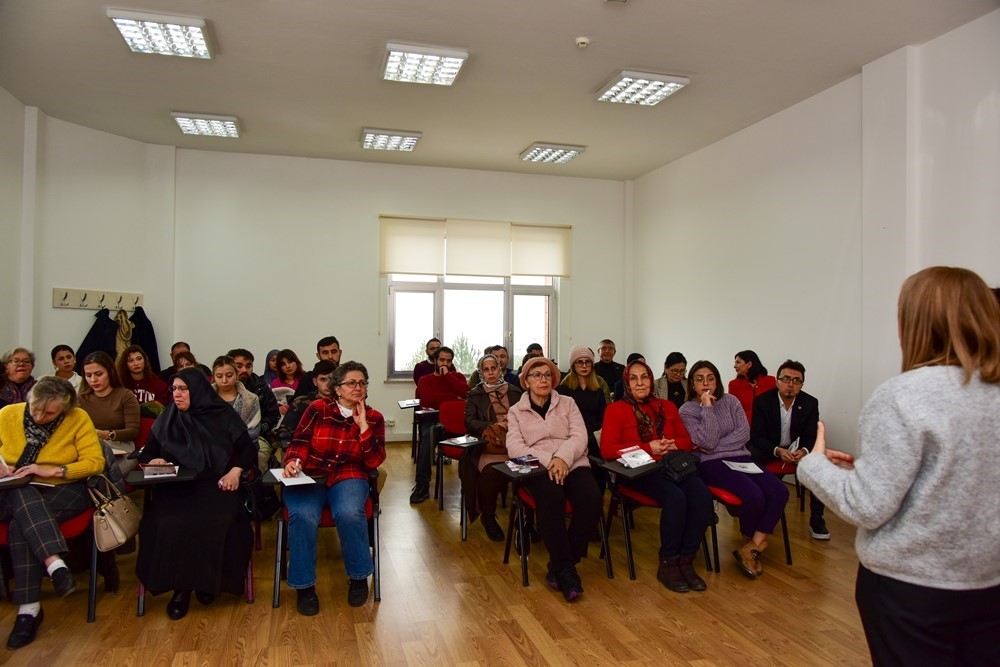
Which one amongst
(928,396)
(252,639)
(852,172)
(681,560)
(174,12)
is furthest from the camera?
(852,172)

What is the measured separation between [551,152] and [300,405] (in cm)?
463

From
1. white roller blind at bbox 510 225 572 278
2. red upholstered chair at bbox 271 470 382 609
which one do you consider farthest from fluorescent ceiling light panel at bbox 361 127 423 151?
red upholstered chair at bbox 271 470 382 609

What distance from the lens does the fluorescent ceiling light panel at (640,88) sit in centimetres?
557

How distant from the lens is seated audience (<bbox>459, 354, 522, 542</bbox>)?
455 cm

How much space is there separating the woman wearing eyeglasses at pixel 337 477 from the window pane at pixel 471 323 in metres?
5.17

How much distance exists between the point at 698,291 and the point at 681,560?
4.57 meters

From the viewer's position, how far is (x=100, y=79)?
229 inches

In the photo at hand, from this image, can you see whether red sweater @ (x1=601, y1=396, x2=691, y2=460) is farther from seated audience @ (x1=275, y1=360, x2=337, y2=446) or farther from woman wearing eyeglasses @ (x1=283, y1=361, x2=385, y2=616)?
A: seated audience @ (x1=275, y1=360, x2=337, y2=446)

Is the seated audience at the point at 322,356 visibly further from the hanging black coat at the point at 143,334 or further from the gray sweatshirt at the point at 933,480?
the gray sweatshirt at the point at 933,480

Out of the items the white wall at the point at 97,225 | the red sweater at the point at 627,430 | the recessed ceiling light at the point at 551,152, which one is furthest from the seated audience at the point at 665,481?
the white wall at the point at 97,225

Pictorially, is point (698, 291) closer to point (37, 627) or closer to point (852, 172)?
point (852, 172)

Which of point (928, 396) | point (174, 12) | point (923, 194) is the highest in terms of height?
point (174, 12)

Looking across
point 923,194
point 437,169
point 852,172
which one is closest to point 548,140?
point 437,169

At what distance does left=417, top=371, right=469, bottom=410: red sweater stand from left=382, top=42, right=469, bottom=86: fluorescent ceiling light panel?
2.68 metres
